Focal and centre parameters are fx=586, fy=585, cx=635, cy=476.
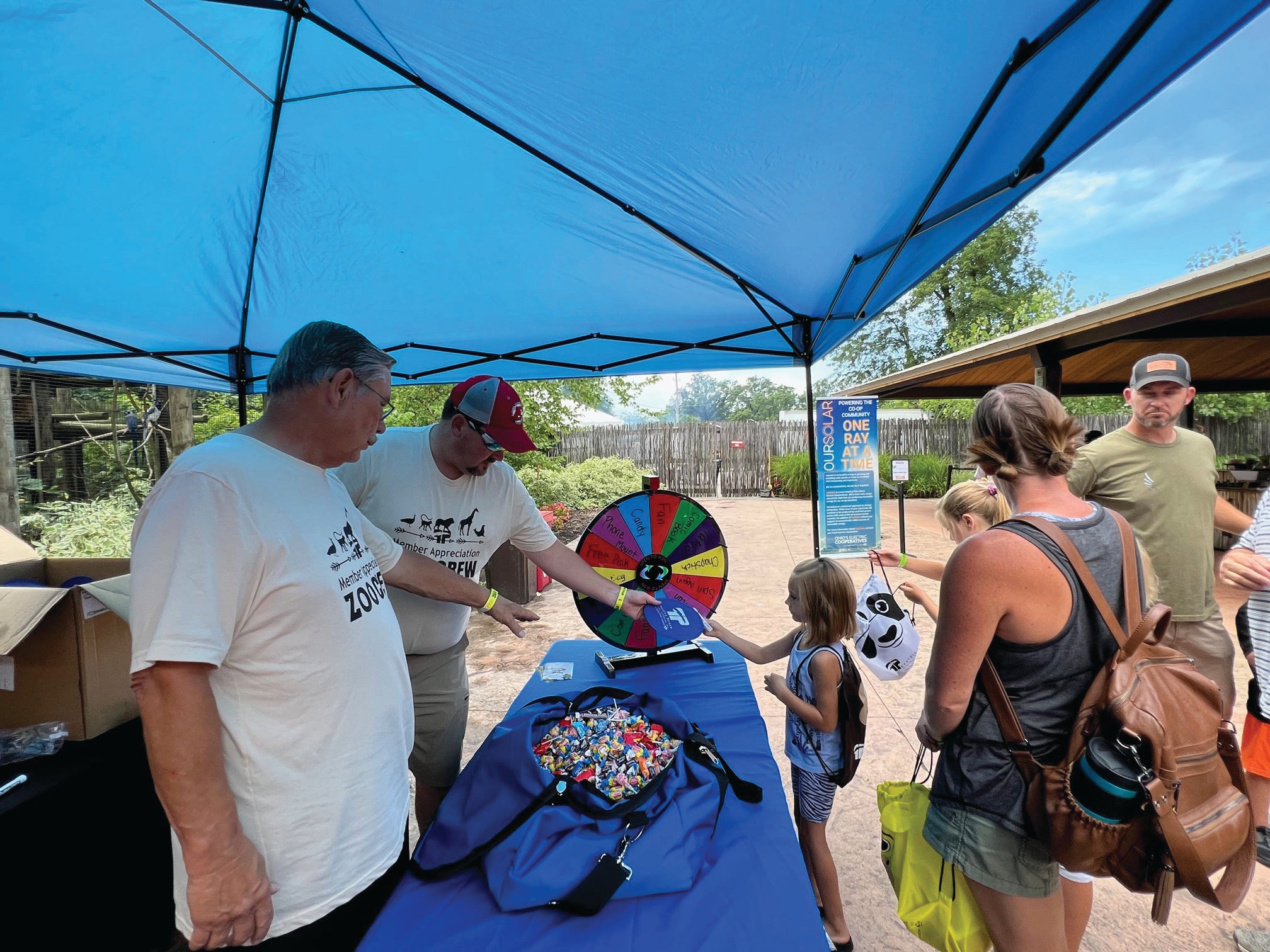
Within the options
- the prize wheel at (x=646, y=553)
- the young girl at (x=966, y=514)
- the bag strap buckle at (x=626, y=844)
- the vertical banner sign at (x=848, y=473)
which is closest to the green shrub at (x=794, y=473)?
the vertical banner sign at (x=848, y=473)

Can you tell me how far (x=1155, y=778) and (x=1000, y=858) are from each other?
1.31ft

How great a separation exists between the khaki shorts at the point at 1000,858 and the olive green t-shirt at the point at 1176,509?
1827 millimetres

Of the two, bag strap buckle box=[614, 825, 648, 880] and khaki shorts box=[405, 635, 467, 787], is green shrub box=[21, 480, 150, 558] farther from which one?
bag strap buckle box=[614, 825, 648, 880]

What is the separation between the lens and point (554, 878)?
1209mm

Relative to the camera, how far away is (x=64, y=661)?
67.7 inches

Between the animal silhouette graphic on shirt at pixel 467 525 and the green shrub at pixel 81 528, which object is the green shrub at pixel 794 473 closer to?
the green shrub at pixel 81 528

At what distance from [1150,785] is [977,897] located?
54 cm

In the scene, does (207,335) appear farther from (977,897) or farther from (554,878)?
(977,897)

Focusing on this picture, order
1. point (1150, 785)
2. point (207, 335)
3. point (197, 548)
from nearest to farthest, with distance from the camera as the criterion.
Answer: point (197, 548), point (1150, 785), point (207, 335)

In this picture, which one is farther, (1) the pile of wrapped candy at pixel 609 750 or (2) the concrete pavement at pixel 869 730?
(2) the concrete pavement at pixel 869 730

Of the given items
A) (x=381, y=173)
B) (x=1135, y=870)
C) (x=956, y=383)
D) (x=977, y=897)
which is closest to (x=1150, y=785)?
(x=1135, y=870)

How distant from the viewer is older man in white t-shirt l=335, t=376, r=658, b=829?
2070mm

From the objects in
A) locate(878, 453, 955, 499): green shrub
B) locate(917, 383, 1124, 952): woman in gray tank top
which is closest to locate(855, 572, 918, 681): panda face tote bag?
locate(917, 383, 1124, 952): woman in gray tank top

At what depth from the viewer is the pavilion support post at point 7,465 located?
660 cm
